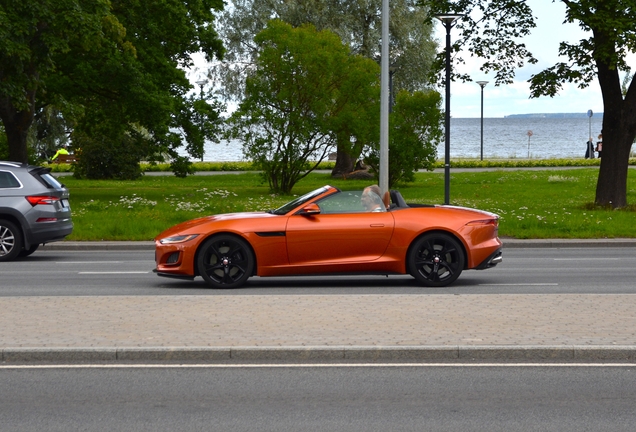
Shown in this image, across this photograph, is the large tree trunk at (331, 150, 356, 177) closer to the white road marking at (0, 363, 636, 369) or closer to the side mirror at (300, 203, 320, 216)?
the side mirror at (300, 203, 320, 216)

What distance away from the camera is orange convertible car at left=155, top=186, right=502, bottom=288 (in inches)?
494

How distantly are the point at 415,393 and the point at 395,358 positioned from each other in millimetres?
1034

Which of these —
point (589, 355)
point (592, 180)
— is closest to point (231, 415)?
point (589, 355)

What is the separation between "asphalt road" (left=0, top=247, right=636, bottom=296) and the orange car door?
0.42 meters

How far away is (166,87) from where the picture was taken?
3572 cm

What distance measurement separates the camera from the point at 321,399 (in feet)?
22.4

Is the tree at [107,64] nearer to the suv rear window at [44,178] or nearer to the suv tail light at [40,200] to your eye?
the suv rear window at [44,178]

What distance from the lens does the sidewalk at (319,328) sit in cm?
804

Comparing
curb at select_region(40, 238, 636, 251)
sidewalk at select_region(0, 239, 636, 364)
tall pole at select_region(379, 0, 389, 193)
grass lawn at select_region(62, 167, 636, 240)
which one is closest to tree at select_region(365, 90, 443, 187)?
grass lawn at select_region(62, 167, 636, 240)

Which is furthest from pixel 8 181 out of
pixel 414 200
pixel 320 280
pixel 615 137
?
pixel 615 137

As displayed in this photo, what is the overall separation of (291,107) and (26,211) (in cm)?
1845

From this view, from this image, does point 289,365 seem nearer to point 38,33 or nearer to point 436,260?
point 436,260

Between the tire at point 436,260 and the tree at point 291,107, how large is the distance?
21.2 m

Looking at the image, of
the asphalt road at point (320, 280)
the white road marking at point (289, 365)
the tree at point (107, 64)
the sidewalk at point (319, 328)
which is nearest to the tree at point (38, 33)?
the tree at point (107, 64)
